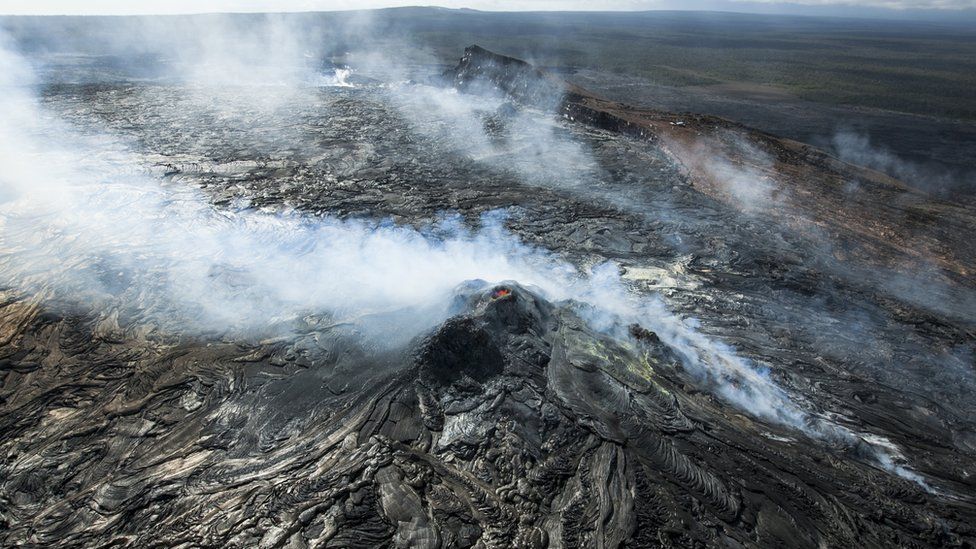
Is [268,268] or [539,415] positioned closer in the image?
[539,415]

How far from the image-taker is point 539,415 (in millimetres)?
7945

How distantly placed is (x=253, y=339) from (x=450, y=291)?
14.0 ft

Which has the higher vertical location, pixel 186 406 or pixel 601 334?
pixel 601 334

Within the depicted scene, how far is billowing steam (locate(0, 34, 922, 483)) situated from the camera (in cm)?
998

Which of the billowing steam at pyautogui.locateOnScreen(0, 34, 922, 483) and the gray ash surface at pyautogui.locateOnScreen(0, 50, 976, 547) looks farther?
the billowing steam at pyautogui.locateOnScreen(0, 34, 922, 483)

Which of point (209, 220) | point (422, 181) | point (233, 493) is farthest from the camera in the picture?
point (422, 181)

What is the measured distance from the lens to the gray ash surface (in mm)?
6512

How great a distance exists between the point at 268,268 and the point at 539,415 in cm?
842

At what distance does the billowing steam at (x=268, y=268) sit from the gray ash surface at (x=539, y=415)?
1.21ft

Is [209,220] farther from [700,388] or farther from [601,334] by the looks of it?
[700,388]

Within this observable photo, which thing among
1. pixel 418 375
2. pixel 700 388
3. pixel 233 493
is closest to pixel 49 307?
pixel 233 493

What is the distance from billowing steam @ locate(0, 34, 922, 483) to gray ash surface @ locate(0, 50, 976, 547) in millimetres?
368

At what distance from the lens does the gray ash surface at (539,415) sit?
651 cm

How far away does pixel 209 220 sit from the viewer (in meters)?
14.9
